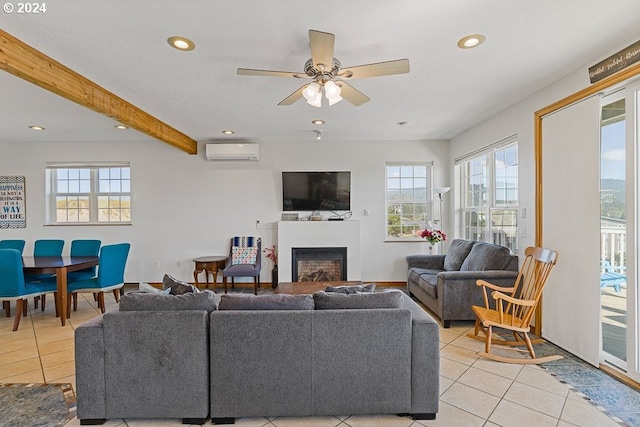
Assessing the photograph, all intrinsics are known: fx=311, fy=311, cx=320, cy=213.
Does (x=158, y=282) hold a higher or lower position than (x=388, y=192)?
lower

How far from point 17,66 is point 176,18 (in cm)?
130

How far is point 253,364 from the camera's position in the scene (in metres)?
1.89

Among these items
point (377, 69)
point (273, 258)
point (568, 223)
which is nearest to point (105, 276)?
point (273, 258)

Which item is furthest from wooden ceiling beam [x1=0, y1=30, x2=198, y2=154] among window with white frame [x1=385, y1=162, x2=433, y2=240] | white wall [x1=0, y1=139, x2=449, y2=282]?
window with white frame [x1=385, y1=162, x2=433, y2=240]

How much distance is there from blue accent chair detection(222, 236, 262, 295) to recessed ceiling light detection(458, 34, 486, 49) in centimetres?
400

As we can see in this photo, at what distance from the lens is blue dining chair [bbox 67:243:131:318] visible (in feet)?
12.6

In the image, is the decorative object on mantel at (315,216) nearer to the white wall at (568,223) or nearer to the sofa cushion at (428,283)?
the sofa cushion at (428,283)

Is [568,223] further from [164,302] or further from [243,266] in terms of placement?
[243,266]

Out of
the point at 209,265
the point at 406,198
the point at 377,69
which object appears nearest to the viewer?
the point at 377,69

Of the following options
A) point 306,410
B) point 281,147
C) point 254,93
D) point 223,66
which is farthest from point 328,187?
point 306,410

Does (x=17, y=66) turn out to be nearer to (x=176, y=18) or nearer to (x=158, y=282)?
(x=176, y=18)

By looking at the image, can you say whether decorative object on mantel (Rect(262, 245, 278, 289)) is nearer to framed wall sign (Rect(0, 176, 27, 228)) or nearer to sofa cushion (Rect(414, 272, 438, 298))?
sofa cushion (Rect(414, 272, 438, 298))

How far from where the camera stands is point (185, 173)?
5.48 m

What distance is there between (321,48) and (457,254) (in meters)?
3.48
